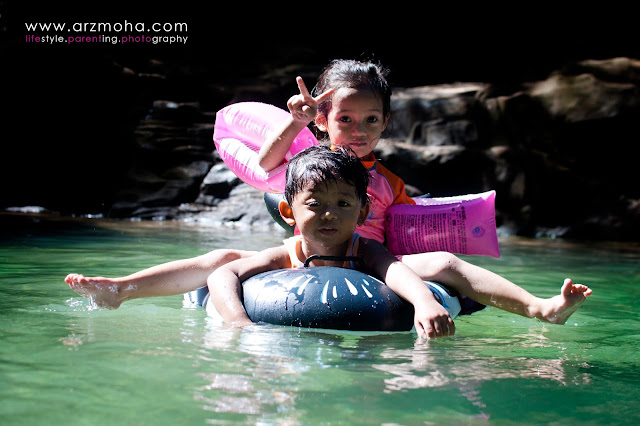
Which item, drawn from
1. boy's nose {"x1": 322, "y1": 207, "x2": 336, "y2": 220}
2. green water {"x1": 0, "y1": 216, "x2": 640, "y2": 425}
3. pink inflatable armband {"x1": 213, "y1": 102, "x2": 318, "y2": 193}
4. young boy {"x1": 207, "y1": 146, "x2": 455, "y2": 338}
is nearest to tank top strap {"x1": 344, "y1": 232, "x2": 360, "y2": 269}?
young boy {"x1": 207, "y1": 146, "x2": 455, "y2": 338}

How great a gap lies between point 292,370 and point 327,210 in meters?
0.90

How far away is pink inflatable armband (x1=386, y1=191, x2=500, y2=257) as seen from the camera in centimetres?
312

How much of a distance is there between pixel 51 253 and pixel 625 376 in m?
4.03

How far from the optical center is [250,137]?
379 cm

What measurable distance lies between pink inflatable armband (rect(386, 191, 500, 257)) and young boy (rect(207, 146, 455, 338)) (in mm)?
453

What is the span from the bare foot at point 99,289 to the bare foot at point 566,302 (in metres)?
1.62

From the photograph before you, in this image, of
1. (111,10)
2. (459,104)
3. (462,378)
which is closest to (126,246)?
(462,378)

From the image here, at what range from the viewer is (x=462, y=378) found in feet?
5.64

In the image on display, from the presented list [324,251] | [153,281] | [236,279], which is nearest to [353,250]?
[324,251]

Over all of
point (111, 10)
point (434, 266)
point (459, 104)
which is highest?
point (111, 10)

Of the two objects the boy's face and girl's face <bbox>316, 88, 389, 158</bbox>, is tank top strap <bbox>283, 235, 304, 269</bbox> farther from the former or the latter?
girl's face <bbox>316, 88, 389, 158</bbox>

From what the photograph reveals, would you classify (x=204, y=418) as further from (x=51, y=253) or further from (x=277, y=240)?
(x=277, y=240)

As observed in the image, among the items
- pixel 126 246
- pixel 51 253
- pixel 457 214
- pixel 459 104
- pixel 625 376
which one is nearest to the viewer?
pixel 625 376

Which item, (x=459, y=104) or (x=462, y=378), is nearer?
(x=462, y=378)
